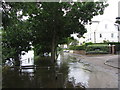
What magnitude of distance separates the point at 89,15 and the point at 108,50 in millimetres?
21533

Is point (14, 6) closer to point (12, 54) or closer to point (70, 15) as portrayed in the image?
point (70, 15)

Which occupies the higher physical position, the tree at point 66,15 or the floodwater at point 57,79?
the tree at point 66,15

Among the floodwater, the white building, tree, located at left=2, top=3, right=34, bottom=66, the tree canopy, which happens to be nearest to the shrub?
the white building

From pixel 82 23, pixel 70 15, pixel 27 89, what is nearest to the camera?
pixel 27 89

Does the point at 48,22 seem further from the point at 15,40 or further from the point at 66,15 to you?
the point at 15,40

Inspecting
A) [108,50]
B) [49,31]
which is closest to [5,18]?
[49,31]

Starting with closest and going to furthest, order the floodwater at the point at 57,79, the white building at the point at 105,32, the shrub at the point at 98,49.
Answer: the floodwater at the point at 57,79 < the shrub at the point at 98,49 < the white building at the point at 105,32

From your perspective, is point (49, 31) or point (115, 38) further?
point (115, 38)

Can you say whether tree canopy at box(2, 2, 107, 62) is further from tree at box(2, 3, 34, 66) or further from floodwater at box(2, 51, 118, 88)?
floodwater at box(2, 51, 118, 88)

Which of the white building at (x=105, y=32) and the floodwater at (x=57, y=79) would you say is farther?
the white building at (x=105, y=32)

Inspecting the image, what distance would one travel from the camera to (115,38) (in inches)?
1773

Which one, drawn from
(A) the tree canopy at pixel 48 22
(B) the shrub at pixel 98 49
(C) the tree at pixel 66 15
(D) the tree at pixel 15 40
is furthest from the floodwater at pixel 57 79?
(B) the shrub at pixel 98 49

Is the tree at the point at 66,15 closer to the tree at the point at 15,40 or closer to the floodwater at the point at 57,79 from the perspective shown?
the tree at the point at 15,40

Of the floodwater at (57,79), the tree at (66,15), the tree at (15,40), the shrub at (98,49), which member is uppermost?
the tree at (66,15)
